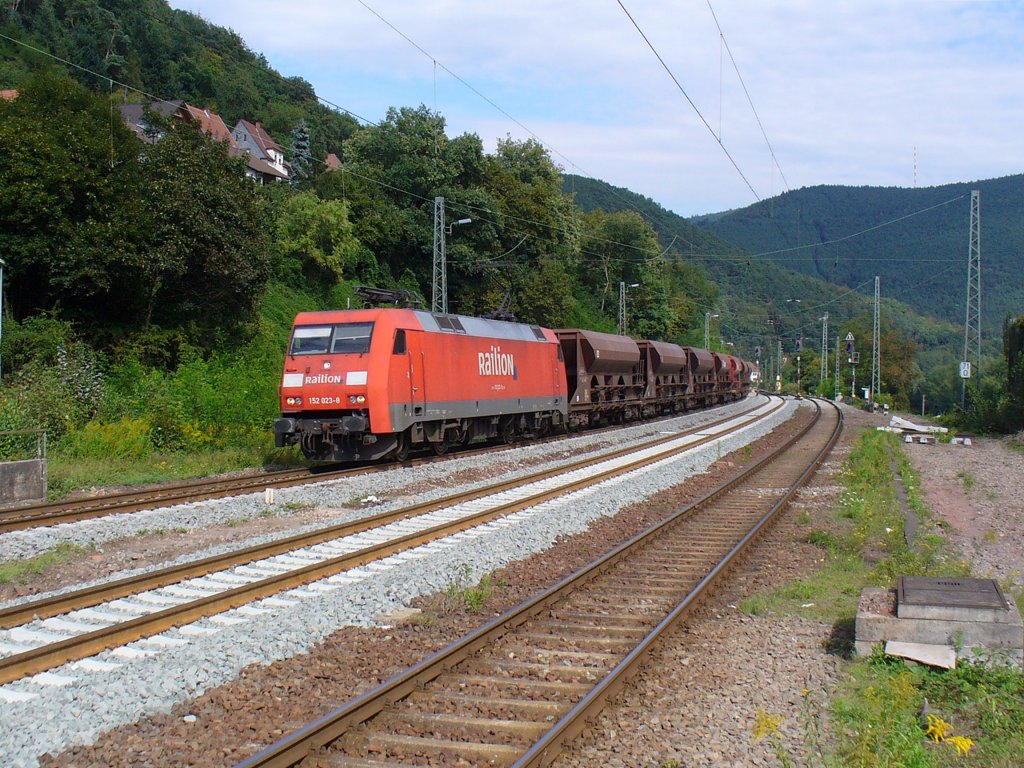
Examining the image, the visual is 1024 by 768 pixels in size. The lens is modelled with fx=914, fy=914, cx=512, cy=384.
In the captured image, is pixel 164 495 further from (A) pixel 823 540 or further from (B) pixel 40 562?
(A) pixel 823 540

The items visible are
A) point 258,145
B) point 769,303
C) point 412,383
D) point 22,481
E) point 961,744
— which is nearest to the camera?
point 961,744

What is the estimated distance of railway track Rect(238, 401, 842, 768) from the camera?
4918 mm

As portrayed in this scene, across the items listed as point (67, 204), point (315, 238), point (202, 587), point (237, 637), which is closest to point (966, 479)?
point (202, 587)

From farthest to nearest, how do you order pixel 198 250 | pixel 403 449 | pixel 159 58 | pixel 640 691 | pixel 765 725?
1. pixel 159 58
2. pixel 198 250
3. pixel 403 449
4. pixel 640 691
5. pixel 765 725

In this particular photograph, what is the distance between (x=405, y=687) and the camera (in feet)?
19.0

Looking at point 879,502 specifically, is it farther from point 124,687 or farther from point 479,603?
point 124,687

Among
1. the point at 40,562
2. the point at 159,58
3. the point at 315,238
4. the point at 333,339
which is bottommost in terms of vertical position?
the point at 40,562

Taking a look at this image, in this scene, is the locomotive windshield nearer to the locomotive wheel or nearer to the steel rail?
the locomotive wheel

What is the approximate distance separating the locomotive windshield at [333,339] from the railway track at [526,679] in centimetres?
840

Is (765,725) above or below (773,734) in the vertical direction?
above

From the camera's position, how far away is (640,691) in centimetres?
601

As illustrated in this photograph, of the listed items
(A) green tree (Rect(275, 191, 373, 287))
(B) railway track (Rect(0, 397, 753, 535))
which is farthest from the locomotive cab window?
(A) green tree (Rect(275, 191, 373, 287))

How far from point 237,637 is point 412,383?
37.1 feet

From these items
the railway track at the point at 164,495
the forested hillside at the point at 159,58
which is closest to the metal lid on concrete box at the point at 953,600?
the railway track at the point at 164,495
